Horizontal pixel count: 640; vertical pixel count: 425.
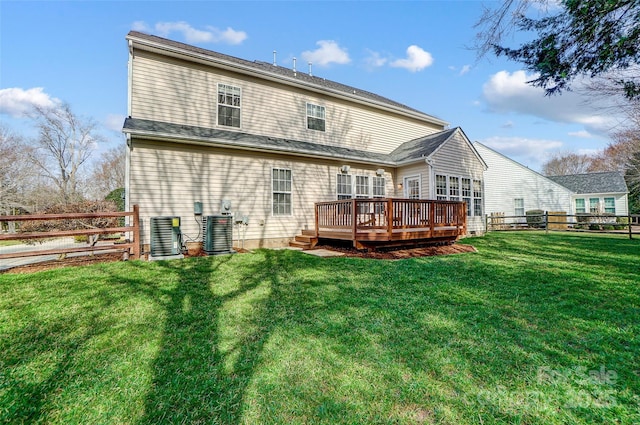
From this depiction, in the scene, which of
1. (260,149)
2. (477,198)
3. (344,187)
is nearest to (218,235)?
(260,149)

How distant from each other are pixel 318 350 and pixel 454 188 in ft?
35.9

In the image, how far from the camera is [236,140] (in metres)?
8.66

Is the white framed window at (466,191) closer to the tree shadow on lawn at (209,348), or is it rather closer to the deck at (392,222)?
the deck at (392,222)

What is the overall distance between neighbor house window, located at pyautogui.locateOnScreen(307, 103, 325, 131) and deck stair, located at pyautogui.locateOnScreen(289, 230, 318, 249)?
434 centimetres

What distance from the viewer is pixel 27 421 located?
179 cm

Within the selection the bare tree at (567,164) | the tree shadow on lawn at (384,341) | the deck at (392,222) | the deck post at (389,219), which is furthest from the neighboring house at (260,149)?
the bare tree at (567,164)

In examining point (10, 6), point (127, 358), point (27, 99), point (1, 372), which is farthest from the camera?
point (27, 99)

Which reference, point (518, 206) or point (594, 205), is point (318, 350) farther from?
point (594, 205)

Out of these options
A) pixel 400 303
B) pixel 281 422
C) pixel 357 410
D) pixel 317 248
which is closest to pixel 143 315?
pixel 281 422

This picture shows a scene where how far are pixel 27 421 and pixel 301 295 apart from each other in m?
2.88

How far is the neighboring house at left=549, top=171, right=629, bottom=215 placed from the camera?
78.8 ft

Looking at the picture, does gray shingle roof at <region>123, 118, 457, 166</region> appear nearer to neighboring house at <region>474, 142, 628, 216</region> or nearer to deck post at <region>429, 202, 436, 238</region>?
deck post at <region>429, 202, 436, 238</region>

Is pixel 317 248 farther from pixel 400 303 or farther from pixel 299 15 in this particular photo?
pixel 299 15

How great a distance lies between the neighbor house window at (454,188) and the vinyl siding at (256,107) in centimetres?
324
